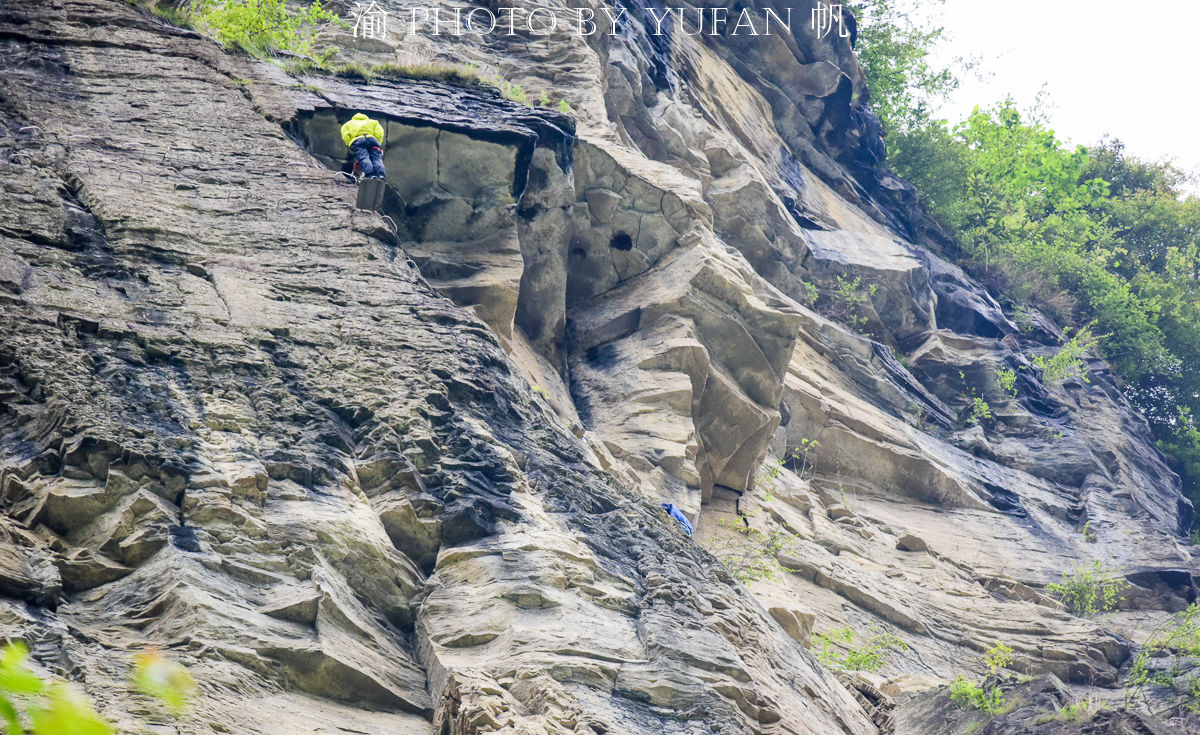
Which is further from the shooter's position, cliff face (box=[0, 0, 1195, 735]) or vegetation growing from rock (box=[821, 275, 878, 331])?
vegetation growing from rock (box=[821, 275, 878, 331])

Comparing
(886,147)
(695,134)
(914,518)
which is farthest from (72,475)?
(886,147)

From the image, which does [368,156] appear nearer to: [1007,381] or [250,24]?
[250,24]

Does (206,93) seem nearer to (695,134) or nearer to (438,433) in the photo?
(438,433)

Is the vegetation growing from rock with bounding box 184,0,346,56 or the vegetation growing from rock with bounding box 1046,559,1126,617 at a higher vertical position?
the vegetation growing from rock with bounding box 184,0,346,56

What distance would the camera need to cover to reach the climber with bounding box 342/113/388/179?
11.9 metres

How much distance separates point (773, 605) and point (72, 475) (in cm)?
813

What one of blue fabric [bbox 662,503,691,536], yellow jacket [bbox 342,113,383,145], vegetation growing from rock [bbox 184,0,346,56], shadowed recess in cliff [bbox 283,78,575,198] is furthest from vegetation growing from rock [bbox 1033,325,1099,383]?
vegetation growing from rock [bbox 184,0,346,56]

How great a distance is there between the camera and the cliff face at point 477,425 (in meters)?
6.27

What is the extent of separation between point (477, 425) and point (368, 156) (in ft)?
15.4

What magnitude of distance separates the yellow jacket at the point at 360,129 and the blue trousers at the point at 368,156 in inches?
2.4

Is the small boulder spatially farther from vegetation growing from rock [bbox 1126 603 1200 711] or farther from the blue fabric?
the blue fabric

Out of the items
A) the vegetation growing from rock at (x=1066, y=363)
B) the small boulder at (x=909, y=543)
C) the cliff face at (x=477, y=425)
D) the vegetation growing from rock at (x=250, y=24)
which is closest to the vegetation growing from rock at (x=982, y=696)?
the cliff face at (x=477, y=425)

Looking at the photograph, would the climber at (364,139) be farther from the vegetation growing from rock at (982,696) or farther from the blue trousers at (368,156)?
the vegetation growing from rock at (982,696)

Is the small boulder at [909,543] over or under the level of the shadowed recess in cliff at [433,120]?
under
